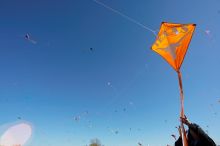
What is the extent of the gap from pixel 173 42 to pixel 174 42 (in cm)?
4

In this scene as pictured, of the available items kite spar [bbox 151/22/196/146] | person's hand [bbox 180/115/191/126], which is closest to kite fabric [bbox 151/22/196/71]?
kite spar [bbox 151/22/196/146]

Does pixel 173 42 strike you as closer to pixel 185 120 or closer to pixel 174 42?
pixel 174 42

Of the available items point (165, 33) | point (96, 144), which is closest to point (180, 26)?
point (165, 33)

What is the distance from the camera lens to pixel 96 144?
136000 mm

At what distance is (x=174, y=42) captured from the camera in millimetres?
7031

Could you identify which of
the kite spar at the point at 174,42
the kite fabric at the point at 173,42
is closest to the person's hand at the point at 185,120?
the kite spar at the point at 174,42

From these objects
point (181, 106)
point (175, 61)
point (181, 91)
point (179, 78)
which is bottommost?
point (181, 106)

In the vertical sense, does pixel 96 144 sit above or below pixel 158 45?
above

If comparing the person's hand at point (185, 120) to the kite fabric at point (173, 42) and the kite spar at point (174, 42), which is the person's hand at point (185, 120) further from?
the kite fabric at point (173, 42)

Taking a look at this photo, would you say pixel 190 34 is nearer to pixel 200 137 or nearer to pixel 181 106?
pixel 181 106

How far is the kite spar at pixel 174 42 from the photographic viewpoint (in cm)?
624

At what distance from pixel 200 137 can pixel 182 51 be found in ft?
8.65

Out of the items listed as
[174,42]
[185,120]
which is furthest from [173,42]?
[185,120]

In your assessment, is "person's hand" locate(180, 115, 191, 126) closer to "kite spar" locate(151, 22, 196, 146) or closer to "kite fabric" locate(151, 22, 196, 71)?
"kite spar" locate(151, 22, 196, 146)
